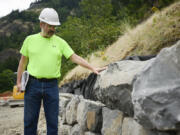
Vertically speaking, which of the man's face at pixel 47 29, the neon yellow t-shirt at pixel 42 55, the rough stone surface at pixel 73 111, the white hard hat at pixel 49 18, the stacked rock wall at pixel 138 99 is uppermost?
the white hard hat at pixel 49 18

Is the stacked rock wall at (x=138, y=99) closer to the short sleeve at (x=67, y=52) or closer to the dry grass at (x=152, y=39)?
the short sleeve at (x=67, y=52)

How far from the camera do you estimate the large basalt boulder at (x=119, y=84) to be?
83.8 inches

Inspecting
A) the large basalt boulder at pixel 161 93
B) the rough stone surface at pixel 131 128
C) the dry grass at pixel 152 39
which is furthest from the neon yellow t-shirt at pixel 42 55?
the dry grass at pixel 152 39

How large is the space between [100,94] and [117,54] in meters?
Answer: 2.10

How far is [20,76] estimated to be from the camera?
3.04 metres

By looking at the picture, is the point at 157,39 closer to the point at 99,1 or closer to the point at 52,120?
the point at 52,120

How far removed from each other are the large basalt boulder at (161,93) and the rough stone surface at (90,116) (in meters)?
1.30

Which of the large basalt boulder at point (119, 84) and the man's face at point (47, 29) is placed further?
the man's face at point (47, 29)

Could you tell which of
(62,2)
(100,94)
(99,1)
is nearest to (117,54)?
(100,94)

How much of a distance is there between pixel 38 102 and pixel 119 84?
4.21 ft

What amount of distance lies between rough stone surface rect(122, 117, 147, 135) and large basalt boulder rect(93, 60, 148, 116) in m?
0.07

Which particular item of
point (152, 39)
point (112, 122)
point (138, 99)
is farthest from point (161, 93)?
point (152, 39)

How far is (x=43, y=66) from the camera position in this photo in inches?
114

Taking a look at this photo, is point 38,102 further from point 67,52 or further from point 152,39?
point 152,39
